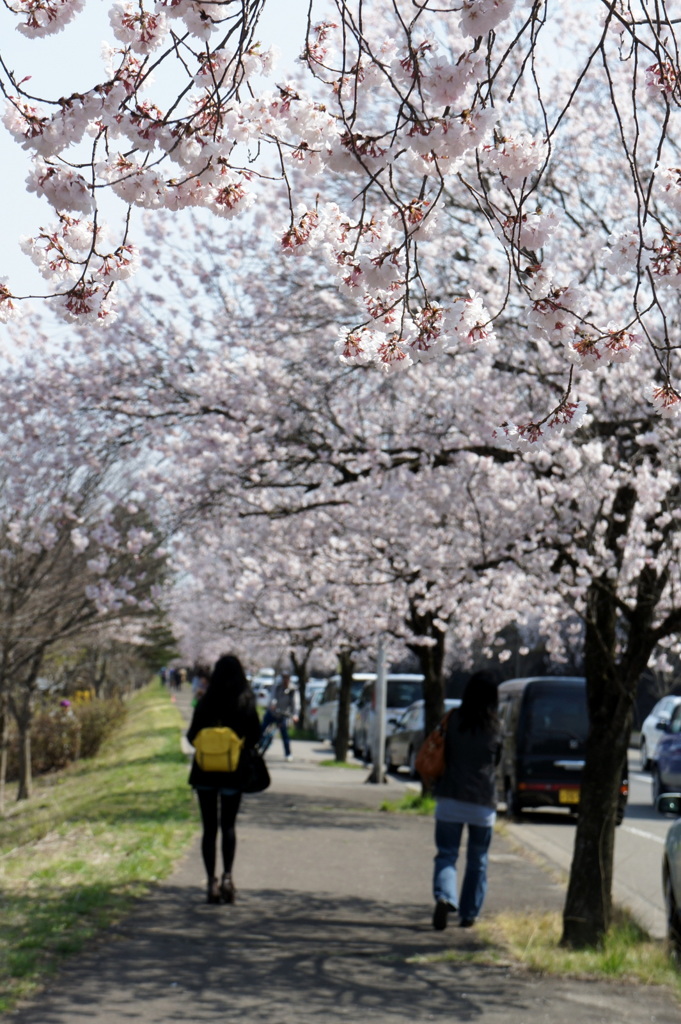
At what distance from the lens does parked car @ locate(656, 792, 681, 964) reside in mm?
8078

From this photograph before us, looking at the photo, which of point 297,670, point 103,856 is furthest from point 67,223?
point 297,670

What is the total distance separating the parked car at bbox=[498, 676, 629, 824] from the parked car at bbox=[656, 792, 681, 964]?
9.19 meters

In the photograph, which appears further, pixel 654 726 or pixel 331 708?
pixel 331 708

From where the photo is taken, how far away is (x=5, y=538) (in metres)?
17.1

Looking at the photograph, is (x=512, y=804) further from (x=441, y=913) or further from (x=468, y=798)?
(x=441, y=913)

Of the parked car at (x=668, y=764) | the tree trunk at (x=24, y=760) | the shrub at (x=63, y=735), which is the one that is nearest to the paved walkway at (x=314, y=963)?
the parked car at (x=668, y=764)

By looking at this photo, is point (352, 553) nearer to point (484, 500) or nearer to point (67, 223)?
point (484, 500)

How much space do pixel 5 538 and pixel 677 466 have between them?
32.9 feet

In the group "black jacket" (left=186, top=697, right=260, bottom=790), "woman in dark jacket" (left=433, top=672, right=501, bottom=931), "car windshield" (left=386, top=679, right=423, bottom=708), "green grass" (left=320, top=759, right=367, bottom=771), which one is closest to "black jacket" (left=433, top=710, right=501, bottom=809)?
"woman in dark jacket" (left=433, top=672, right=501, bottom=931)

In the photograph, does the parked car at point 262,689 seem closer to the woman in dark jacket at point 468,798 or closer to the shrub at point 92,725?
the shrub at point 92,725

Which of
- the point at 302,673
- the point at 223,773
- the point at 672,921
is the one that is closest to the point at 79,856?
the point at 223,773

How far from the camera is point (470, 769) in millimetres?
8992

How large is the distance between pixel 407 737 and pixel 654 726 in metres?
5.10

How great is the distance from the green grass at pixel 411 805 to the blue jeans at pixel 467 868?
9.03 m
